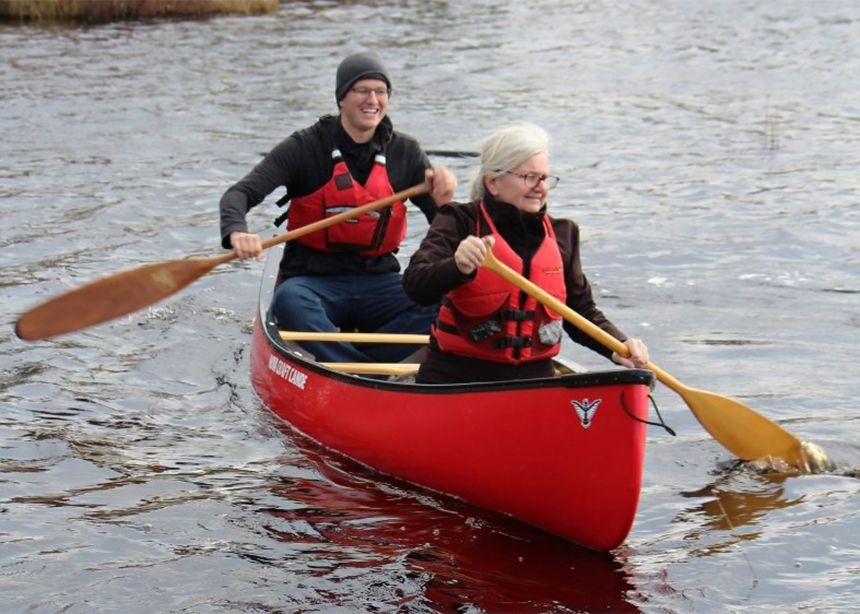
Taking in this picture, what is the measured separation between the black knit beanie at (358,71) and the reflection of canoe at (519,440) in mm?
1272

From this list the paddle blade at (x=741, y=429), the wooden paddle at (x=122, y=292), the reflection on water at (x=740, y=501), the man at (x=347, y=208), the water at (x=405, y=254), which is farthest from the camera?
the man at (x=347, y=208)

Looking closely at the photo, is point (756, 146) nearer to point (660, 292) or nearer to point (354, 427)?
point (660, 292)

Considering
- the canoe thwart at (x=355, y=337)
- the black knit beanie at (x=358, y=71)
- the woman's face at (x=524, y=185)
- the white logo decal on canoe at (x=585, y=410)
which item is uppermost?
the black knit beanie at (x=358, y=71)

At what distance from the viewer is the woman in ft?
15.4

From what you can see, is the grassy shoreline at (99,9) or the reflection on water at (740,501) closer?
the reflection on water at (740,501)

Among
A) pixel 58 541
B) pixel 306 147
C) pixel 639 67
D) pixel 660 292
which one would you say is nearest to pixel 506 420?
pixel 58 541

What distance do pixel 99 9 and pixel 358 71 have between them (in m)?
13.8

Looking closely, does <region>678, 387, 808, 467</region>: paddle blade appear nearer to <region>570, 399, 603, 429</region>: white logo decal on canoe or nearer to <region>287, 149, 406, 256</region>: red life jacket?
<region>570, 399, 603, 429</region>: white logo decal on canoe

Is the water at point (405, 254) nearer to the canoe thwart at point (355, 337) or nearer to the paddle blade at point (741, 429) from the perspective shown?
the paddle blade at point (741, 429)

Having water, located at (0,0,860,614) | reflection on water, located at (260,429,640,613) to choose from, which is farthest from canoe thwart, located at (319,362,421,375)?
reflection on water, located at (260,429,640,613)

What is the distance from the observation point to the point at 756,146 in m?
13.3

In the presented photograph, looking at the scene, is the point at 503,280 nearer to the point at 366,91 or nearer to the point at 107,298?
the point at 366,91

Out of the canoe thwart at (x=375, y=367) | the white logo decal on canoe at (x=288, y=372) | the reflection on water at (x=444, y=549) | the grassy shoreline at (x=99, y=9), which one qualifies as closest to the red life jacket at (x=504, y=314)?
the reflection on water at (x=444, y=549)

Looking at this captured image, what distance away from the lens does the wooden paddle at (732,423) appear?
192 inches
